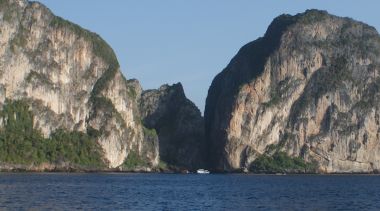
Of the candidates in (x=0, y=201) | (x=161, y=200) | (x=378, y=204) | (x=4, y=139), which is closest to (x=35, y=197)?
(x=0, y=201)

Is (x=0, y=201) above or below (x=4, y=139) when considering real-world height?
below

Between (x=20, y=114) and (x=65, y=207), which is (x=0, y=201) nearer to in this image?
(x=65, y=207)

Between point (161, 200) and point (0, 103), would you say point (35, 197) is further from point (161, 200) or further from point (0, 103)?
point (0, 103)

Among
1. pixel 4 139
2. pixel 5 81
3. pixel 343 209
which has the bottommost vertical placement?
pixel 343 209

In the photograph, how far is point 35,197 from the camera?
83.0m

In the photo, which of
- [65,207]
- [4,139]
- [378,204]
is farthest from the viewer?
[4,139]

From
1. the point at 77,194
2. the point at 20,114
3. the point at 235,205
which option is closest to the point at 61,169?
the point at 20,114

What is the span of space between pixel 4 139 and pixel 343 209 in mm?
122712

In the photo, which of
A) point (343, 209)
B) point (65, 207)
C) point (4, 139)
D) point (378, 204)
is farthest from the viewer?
point (4, 139)

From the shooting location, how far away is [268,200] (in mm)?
92312

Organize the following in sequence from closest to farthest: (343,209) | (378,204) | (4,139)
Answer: (343,209)
(378,204)
(4,139)

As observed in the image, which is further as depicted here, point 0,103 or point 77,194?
point 0,103

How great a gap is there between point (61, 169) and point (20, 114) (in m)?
16.5

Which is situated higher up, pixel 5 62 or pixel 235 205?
pixel 5 62
